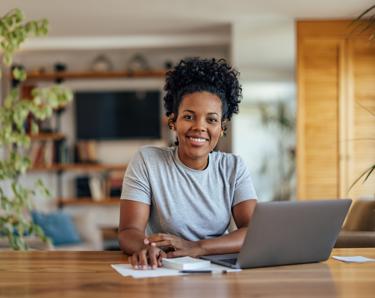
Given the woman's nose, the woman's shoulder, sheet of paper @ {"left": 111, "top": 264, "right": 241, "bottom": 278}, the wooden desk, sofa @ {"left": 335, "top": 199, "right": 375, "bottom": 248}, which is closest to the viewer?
the wooden desk

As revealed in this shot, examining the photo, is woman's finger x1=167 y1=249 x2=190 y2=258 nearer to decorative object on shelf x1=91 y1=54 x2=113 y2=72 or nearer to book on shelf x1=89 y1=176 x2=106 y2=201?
book on shelf x1=89 y1=176 x2=106 y2=201

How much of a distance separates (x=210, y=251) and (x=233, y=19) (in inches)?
186

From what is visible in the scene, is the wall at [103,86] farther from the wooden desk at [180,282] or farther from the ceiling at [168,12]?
the wooden desk at [180,282]

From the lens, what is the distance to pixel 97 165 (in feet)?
26.3

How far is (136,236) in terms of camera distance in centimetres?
206

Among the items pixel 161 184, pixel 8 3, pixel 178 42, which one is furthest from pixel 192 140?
pixel 178 42

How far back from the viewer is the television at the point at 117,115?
8.11 metres

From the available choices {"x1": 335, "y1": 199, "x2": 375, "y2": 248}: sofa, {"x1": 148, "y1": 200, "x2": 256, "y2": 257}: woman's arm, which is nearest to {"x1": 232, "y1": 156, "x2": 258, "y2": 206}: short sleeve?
{"x1": 148, "y1": 200, "x2": 256, "y2": 257}: woman's arm

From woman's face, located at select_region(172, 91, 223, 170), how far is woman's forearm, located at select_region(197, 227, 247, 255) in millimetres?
314

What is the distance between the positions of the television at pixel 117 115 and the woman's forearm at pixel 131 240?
19.8 ft

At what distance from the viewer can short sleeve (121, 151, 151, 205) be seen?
2.17m

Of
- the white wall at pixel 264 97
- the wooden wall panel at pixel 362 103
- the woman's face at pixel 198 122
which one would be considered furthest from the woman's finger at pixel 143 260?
the white wall at pixel 264 97

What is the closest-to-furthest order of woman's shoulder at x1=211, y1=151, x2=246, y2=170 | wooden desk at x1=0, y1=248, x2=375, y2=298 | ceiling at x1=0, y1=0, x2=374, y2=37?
wooden desk at x1=0, y1=248, x2=375, y2=298 < woman's shoulder at x1=211, y1=151, x2=246, y2=170 < ceiling at x1=0, y1=0, x2=374, y2=37

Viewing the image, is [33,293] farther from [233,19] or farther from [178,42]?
[178,42]
